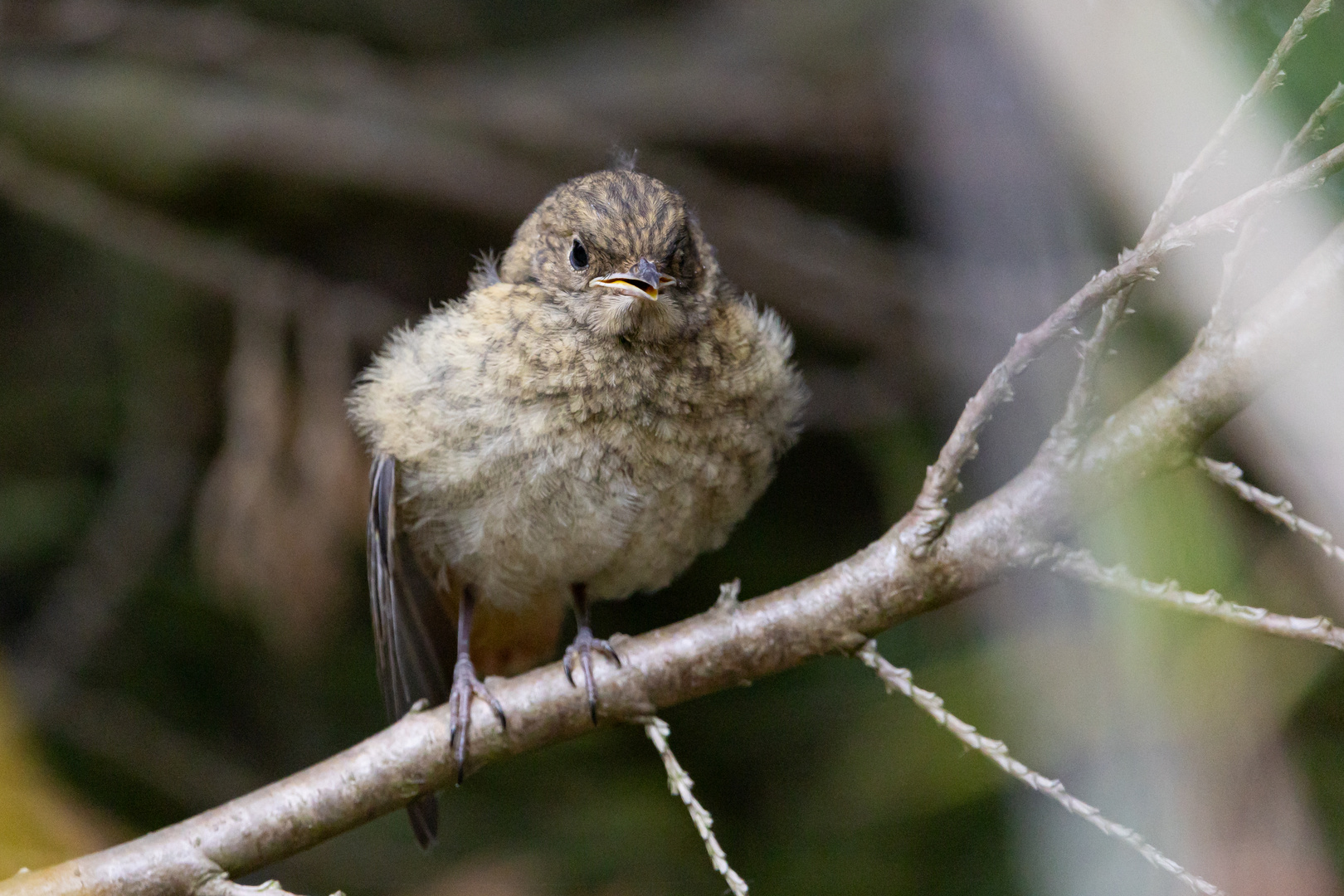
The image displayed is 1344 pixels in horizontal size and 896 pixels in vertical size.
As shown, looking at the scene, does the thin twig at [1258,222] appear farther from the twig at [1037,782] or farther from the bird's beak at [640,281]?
the bird's beak at [640,281]

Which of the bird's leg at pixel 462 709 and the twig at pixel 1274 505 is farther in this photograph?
the bird's leg at pixel 462 709

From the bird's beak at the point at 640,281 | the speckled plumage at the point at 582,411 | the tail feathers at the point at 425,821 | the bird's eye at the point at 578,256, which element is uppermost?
the bird's eye at the point at 578,256

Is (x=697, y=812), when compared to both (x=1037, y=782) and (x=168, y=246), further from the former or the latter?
(x=168, y=246)

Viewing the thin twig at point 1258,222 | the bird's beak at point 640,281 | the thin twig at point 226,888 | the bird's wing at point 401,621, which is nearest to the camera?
the thin twig at point 1258,222

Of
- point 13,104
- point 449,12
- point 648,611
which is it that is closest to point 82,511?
point 13,104

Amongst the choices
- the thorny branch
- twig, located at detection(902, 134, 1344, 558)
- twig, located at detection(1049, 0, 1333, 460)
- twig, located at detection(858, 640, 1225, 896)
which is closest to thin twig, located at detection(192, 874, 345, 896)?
the thorny branch

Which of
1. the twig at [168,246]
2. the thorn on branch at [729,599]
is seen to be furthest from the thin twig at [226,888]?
the twig at [168,246]
